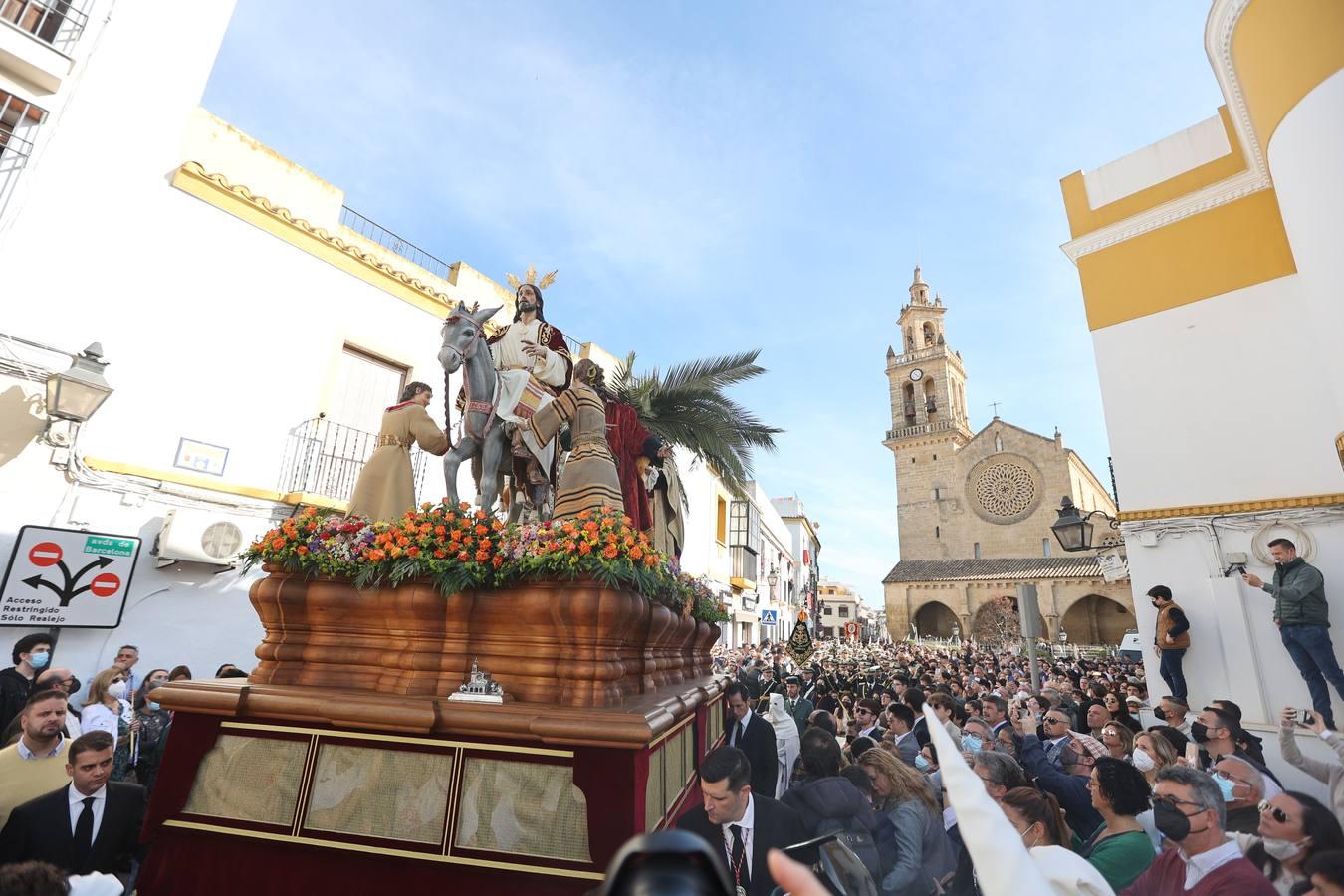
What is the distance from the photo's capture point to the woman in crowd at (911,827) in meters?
3.37

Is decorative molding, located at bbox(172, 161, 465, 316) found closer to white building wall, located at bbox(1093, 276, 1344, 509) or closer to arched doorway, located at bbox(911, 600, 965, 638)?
white building wall, located at bbox(1093, 276, 1344, 509)

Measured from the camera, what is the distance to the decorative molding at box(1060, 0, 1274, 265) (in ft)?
30.3

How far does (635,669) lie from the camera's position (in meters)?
4.17

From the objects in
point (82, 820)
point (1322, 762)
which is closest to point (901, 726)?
point (1322, 762)

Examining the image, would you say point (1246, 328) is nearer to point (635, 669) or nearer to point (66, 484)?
point (635, 669)

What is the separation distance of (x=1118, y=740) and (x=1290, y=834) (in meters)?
2.75

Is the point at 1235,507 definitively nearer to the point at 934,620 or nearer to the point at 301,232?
the point at 301,232

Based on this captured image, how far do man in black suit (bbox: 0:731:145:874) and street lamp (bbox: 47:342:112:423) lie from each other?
6.42 metres

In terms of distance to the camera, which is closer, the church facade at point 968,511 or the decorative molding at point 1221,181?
the decorative molding at point 1221,181

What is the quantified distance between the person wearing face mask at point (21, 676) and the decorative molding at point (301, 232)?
7.06m

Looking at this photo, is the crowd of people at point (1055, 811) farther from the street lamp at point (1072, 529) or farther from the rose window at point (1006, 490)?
the rose window at point (1006, 490)

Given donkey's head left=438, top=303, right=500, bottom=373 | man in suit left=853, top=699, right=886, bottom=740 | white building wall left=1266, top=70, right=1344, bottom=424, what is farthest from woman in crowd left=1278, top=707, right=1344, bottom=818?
donkey's head left=438, top=303, right=500, bottom=373

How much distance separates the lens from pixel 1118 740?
5199 millimetres

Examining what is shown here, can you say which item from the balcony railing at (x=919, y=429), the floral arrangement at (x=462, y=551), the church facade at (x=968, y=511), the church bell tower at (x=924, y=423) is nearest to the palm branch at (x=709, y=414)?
the floral arrangement at (x=462, y=551)
